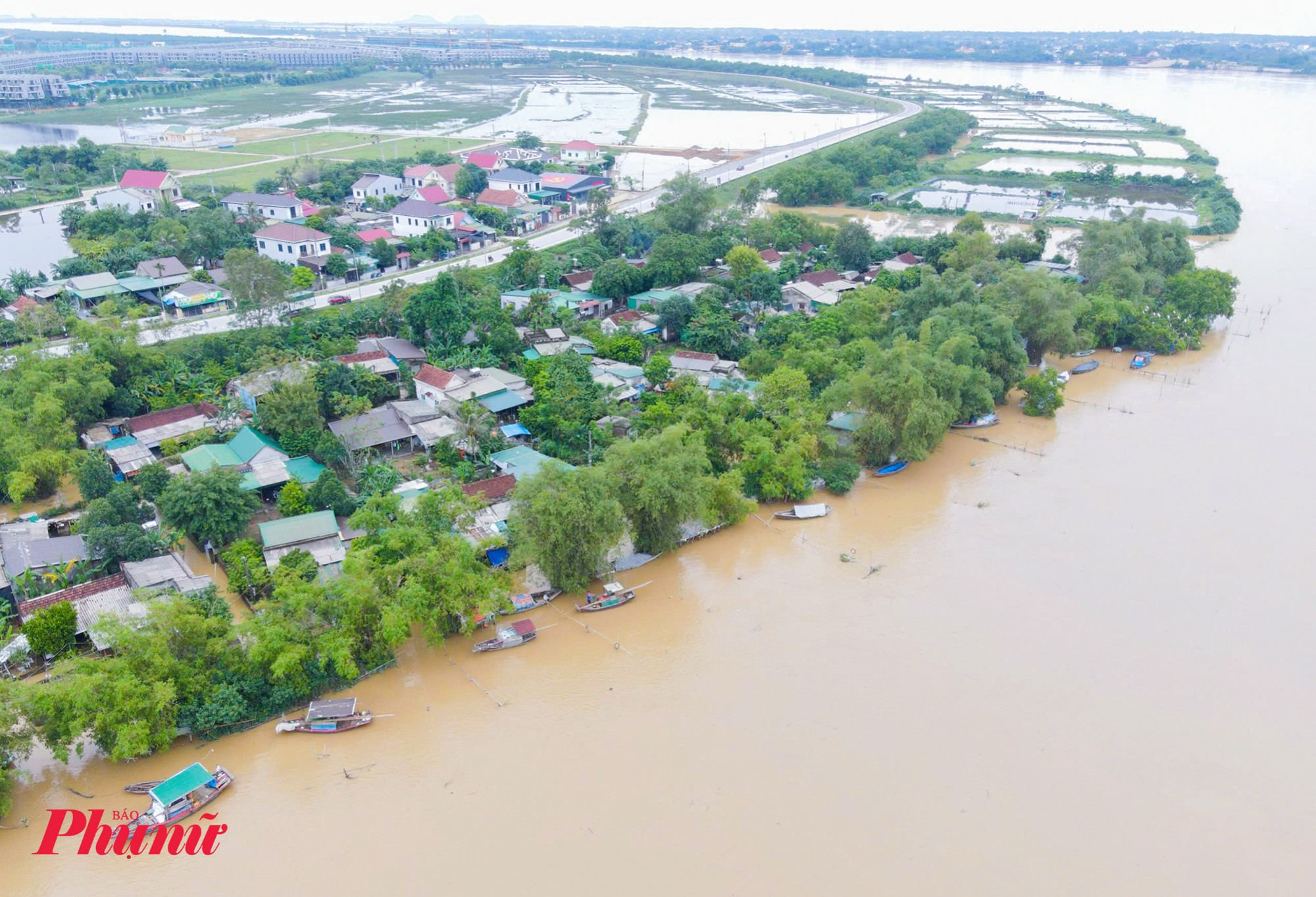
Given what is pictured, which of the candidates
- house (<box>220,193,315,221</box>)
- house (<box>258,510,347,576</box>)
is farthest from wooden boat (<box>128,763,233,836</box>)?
house (<box>220,193,315,221</box>)

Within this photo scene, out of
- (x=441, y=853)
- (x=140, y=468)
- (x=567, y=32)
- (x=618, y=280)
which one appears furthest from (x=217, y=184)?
(x=567, y=32)

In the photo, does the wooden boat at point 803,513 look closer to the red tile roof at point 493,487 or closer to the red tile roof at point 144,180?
the red tile roof at point 493,487

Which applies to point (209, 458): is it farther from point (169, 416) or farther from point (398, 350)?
point (398, 350)

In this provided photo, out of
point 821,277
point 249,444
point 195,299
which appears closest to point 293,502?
point 249,444

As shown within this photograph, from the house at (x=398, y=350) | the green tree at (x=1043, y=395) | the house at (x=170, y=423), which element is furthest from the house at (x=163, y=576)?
the green tree at (x=1043, y=395)

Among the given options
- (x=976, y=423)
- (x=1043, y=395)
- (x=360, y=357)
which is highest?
(x=360, y=357)

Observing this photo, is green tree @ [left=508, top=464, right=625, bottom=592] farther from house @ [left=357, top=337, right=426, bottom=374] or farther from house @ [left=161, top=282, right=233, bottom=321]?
house @ [left=161, top=282, right=233, bottom=321]
